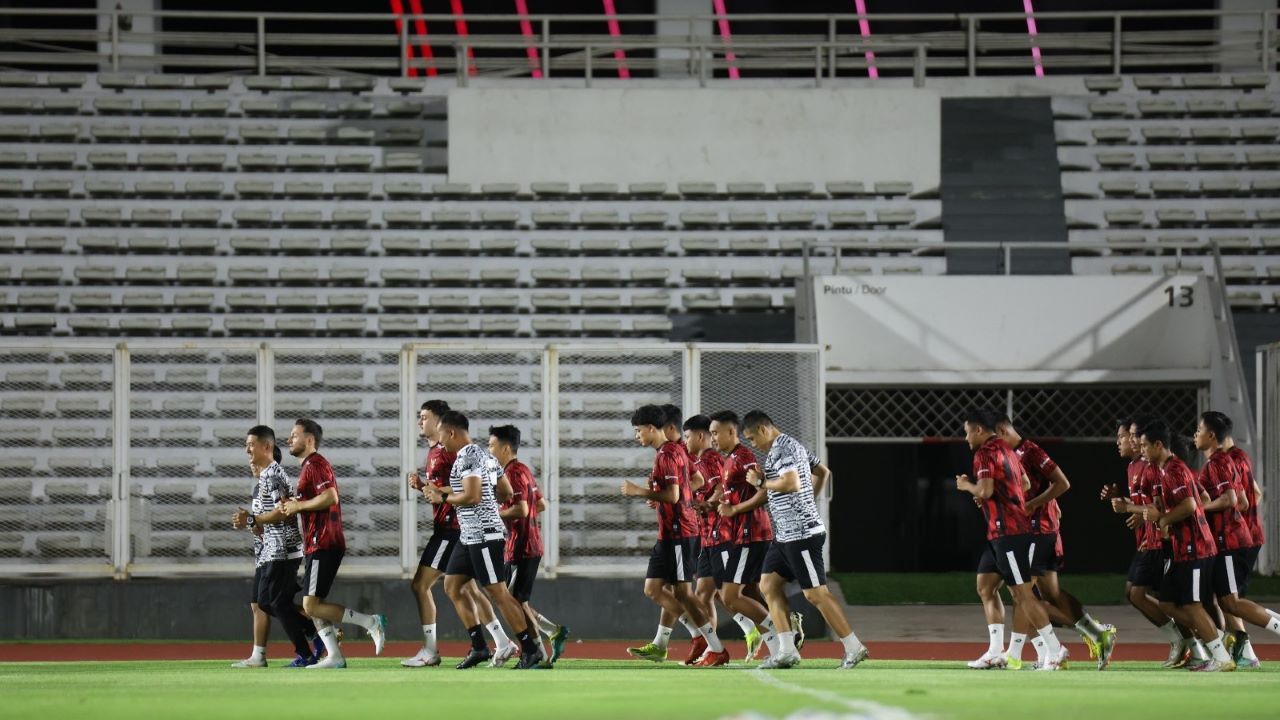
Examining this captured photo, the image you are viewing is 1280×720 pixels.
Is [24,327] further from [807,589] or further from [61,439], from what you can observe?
[807,589]

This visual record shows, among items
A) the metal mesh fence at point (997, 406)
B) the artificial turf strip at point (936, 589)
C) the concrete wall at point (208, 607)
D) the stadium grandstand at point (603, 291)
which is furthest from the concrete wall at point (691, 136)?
the concrete wall at point (208, 607)

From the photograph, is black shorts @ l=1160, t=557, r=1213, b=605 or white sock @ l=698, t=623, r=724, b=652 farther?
white sock @ l=698, t=623, r=724, b=652

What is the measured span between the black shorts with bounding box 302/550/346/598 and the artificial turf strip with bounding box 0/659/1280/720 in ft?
2.36

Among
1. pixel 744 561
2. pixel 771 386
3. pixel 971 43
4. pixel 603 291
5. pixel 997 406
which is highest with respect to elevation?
pixel 971 43

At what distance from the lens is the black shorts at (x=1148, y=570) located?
12422 millimetres

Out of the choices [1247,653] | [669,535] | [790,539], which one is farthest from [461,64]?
[1247,653]

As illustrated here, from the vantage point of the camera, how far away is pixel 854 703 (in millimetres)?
8016

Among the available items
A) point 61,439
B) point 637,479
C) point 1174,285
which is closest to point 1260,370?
point 1174,285

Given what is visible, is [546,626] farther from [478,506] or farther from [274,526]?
[274,526]

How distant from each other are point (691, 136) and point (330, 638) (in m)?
11.5

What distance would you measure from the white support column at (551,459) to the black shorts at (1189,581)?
6.06 m

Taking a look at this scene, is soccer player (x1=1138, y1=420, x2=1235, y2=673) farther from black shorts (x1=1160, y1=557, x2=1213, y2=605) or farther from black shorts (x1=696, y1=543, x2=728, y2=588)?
black shorts (x1=696, y1=543, x2=728, y2=588)

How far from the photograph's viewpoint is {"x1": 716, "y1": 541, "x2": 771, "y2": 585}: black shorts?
12695 mm

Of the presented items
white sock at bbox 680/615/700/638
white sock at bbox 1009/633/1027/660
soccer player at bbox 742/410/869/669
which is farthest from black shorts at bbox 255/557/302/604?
white sock at bbox 1009/633/1027/660
